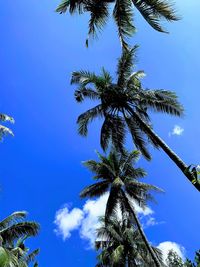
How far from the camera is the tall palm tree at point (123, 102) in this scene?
19.6 meters

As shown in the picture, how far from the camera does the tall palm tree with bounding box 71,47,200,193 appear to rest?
64.2 feet

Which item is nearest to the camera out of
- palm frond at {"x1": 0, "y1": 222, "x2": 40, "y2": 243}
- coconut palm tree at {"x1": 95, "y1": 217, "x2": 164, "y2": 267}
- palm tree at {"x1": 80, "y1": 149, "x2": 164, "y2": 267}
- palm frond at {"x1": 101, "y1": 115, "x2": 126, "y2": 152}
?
palm frond at {"x1": 101, "y1": 115, "x2": 126, "y2": 152}

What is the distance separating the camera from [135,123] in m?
20.4

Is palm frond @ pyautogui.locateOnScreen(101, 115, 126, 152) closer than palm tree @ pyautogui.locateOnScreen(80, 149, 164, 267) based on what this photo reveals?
Yes

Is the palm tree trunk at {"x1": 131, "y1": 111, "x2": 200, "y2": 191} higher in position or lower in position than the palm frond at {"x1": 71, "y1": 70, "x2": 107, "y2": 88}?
lower

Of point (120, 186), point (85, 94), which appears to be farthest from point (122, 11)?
point (120, 186)

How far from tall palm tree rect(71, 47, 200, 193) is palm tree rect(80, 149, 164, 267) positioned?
27.0 feet

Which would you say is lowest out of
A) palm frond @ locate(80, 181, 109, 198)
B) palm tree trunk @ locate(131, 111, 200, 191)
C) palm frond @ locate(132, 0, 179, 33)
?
palm tree trunk @ locate(131, 111, 200, 191)

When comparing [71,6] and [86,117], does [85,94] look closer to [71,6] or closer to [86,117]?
[86,117]

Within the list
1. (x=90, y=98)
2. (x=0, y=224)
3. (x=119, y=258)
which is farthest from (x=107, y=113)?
(x=119, y=258)

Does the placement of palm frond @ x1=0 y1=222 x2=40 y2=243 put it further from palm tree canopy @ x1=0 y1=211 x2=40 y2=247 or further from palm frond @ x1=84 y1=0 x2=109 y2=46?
palm frond @ x1=84 y1=0 x2=109 y2=46

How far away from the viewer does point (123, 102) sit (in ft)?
63.8

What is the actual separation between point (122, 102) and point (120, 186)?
1097cm

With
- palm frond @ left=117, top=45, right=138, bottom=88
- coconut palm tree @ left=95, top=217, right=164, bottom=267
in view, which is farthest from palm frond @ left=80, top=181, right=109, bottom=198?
palm frond @ left=117, top=45, right=138, bottom=88
